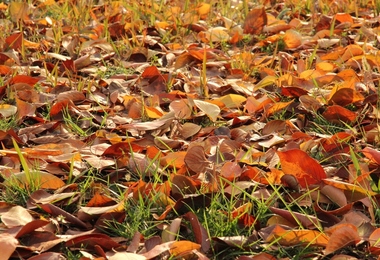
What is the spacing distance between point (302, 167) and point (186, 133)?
0.56 metres

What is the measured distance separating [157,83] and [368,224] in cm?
129

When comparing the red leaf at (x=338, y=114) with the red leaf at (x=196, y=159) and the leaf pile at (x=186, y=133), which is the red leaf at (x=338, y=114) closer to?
the leaf pile at (x=186, y=133)

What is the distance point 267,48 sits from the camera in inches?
129

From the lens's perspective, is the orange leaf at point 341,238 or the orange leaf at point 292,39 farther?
the orange leaf at point 292,39

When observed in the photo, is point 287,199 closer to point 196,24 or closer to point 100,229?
point 100,229

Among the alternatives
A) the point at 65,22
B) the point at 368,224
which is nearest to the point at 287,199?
the point at 368,224

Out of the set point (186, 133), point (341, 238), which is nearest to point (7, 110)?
point (186, 133)

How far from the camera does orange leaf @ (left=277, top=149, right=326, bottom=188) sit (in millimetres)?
1896

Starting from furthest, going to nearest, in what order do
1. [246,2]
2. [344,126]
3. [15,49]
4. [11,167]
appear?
[246,2], [15,49], [344,126], [11,167]

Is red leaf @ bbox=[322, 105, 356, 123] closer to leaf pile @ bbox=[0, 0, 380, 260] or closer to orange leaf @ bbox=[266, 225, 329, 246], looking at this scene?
leaf pile @ bbox=[0, 0, 380, 260]

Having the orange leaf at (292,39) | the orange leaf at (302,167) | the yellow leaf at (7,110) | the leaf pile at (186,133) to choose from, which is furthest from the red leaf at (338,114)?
the yellow leaf at (7,110)

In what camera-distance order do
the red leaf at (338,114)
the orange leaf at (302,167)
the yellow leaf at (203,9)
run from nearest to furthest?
the orange leaf at (302,167) < the red leaf at (338,114) < the yellow leaf at (203,9)

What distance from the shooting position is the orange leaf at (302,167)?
190cm

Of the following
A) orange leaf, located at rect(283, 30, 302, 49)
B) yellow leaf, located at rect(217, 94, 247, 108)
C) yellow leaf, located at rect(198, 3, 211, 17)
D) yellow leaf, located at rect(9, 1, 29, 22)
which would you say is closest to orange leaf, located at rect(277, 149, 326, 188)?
yellow leaf, located at rect(217, 94, 247, 108)
